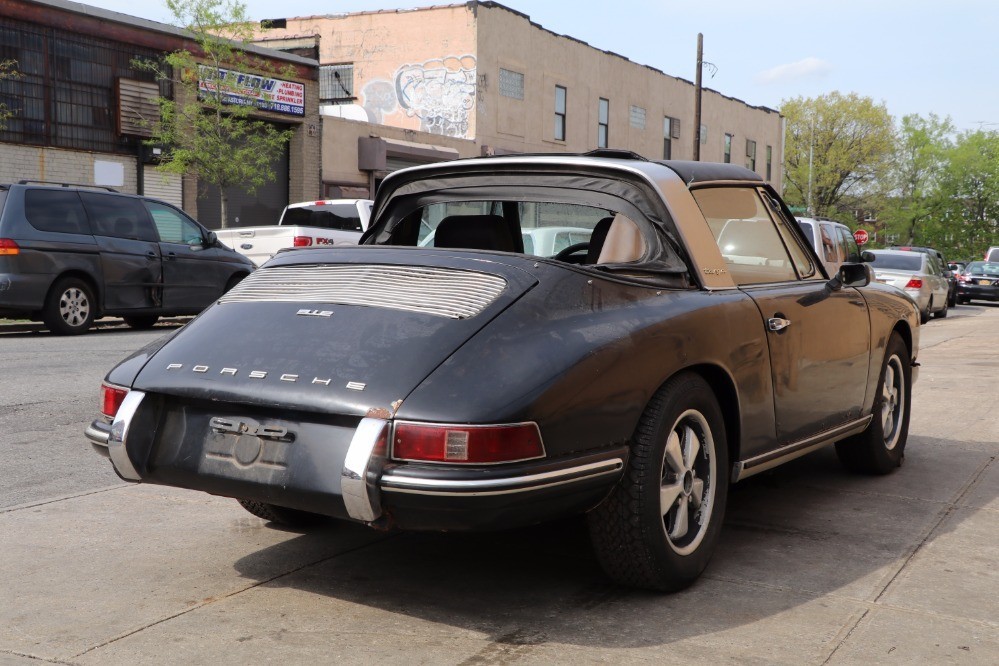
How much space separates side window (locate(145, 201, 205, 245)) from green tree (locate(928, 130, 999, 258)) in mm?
64768

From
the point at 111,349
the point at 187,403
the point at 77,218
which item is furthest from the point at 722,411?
the point at 77,218

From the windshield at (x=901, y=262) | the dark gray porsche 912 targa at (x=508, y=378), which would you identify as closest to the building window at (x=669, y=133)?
the windshield at (x=901, y=262)

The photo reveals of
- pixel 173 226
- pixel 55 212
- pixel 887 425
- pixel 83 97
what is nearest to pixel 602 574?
pixel 887 425

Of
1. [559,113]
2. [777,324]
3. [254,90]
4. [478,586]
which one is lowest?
[478,586]

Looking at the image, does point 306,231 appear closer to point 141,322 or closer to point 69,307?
point 141,322

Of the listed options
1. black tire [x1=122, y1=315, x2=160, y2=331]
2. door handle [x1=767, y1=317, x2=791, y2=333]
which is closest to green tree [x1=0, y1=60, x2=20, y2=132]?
black tire [x1=122, y1=315, x2=160, y2=331]

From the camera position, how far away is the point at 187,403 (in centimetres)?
371

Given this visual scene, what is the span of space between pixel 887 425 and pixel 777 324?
1853mm

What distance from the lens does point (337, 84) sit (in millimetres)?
35969

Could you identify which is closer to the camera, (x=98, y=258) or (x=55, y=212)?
(x=55, y=212)

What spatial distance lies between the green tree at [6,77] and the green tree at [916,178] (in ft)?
193

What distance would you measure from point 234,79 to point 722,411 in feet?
72.9

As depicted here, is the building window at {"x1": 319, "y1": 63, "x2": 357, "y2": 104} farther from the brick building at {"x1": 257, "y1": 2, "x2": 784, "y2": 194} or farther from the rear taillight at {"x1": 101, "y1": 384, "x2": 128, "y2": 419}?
the rear taillight at {"x1": 101, "y1": 384, "x2": 128, "y2": 419}

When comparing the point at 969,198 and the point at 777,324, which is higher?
the point at 969,198
